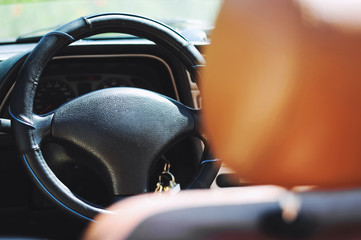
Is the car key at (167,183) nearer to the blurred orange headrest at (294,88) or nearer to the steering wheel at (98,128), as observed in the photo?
the steering wheel at (98,128)

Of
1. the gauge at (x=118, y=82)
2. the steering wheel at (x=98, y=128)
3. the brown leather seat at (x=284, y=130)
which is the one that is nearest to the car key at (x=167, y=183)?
the steering wheel at (x=98, y=128)

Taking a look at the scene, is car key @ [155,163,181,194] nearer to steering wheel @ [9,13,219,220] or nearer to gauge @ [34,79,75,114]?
steering wheel @ [9,13,219,220]

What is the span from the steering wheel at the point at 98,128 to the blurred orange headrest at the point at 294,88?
995 mm

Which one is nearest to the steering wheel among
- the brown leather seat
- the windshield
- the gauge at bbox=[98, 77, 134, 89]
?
the gauge at bbox=[98, 77, 134, 89]

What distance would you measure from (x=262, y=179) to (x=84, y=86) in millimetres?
1865

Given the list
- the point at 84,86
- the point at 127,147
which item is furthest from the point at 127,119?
the point at 84,86

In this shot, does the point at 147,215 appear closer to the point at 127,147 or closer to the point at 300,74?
the point at 300,74

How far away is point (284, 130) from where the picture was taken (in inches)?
25.0

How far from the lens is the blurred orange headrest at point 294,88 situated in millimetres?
616

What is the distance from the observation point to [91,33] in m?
1.77

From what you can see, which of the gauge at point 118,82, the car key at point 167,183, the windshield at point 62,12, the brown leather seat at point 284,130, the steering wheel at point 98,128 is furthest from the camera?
the windshield at point 62,12

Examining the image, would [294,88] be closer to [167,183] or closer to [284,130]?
[284,130]

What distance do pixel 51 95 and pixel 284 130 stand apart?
72.5 inches

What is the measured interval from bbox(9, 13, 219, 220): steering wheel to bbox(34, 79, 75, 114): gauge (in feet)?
2.22
